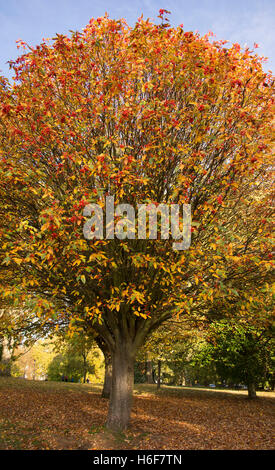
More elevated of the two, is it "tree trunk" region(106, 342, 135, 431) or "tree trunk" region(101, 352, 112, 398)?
"tree trunk" region(106, 342, 135, 431)

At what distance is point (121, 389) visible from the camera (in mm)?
9734

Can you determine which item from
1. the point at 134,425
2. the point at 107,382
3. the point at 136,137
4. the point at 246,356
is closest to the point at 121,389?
the point at 134,425

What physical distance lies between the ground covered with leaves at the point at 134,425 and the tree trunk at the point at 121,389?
14.2 inches

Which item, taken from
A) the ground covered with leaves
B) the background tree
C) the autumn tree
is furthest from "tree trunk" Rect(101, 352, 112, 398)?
the autumn tree

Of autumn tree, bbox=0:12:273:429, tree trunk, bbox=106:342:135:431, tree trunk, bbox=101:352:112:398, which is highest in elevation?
autumn tree, bbox=0:12:273:429

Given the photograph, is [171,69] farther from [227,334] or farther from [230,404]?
[230,404]

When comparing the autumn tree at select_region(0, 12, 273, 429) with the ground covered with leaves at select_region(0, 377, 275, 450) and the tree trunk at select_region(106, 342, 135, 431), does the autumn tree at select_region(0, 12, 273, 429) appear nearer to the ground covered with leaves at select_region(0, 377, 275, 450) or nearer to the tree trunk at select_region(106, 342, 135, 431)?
the tree trunk at select_region(106, 342, 135, 431)

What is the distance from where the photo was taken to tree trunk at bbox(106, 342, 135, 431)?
9.47 m

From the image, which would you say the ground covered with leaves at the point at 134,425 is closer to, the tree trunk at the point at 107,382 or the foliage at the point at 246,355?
the tree trunk at the point at 107,382

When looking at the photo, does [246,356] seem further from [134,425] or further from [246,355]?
[134,425]

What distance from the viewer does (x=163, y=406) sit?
1588 centimetres

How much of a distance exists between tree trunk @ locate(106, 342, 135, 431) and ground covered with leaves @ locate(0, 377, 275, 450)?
1.18 feet

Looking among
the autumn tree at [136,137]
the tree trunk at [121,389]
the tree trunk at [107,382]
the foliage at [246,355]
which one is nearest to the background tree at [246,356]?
the foliage at [246,355]

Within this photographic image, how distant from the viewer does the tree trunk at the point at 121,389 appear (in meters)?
9.47
